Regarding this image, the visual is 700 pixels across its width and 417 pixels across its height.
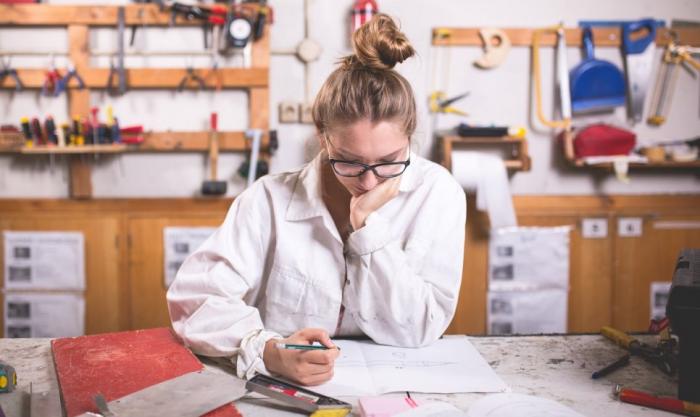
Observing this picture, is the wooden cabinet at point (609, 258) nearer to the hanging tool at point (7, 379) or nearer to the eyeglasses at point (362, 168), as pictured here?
the eyeglasses at point (362, 168)

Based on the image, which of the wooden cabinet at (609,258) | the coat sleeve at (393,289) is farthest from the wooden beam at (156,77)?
the coat sleeve at (393,289)

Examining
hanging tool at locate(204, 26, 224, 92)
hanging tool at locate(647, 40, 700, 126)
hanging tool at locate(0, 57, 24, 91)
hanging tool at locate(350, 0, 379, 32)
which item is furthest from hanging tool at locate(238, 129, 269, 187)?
hanging tool at locate(647, 40, 700, 126)

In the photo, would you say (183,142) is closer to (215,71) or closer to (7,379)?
(215,71)

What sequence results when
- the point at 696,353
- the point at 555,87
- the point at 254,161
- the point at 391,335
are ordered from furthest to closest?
1. the point at 555,87
2. the point at 254,161
3. the point at 391,335
4. the point at 696,353

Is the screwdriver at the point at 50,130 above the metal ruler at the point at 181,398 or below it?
above

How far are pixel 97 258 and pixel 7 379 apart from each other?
190cm

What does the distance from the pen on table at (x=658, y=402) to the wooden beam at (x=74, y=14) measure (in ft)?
7.66

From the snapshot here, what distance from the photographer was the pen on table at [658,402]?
106cm

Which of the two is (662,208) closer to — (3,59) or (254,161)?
(254,161)

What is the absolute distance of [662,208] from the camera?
3.07 meters

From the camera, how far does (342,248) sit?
1.53 m

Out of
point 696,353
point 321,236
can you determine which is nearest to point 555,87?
point 321,236

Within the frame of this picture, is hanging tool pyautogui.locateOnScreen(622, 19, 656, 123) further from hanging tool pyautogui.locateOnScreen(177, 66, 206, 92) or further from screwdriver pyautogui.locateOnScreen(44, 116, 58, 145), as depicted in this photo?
screwdriver pyautogui.locateOnScreen(44, 116, 58, 145)

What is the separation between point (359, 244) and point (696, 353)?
71cm
